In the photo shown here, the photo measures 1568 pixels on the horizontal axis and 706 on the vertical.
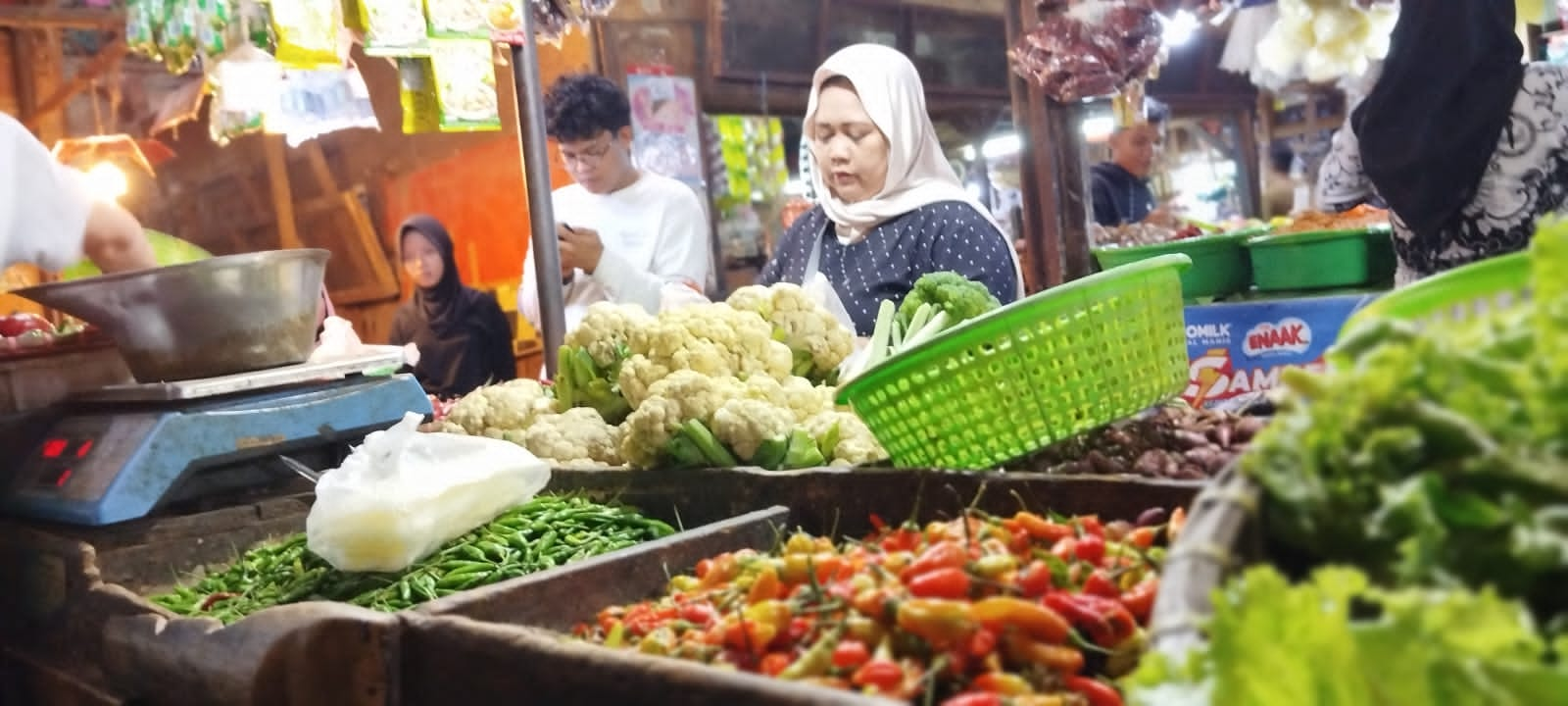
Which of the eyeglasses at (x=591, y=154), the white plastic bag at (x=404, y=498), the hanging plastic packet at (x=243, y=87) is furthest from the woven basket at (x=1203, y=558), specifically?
the eyeglasses at (x=591, y=154)

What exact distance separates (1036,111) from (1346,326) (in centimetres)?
368

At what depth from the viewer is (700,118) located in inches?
306

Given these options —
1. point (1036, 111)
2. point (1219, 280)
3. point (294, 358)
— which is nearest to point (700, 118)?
point (1036, 111)

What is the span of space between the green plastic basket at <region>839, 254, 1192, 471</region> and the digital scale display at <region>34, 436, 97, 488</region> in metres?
2.14

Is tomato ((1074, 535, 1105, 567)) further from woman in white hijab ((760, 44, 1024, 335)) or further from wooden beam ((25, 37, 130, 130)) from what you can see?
wooden beam ((25, 37, 130, 130))

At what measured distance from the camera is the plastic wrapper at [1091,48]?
4426 mm

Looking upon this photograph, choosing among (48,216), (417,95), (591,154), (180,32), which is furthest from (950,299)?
(591,154)

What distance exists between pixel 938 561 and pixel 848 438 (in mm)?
1154

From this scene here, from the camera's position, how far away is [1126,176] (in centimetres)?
757

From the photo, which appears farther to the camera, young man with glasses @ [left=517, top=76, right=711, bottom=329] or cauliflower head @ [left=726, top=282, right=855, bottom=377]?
young man with glasses @ [left=517, top=76, right=711, bottom=329]

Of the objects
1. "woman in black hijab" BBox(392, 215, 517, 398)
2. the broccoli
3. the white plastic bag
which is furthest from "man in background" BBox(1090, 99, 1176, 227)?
the white plastic bag

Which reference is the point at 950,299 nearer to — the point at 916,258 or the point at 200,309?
Result: the point at 916,258

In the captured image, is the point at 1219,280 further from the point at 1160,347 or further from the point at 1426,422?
the point at 1426,422

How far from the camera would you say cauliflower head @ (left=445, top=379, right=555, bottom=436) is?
324 centimetres
